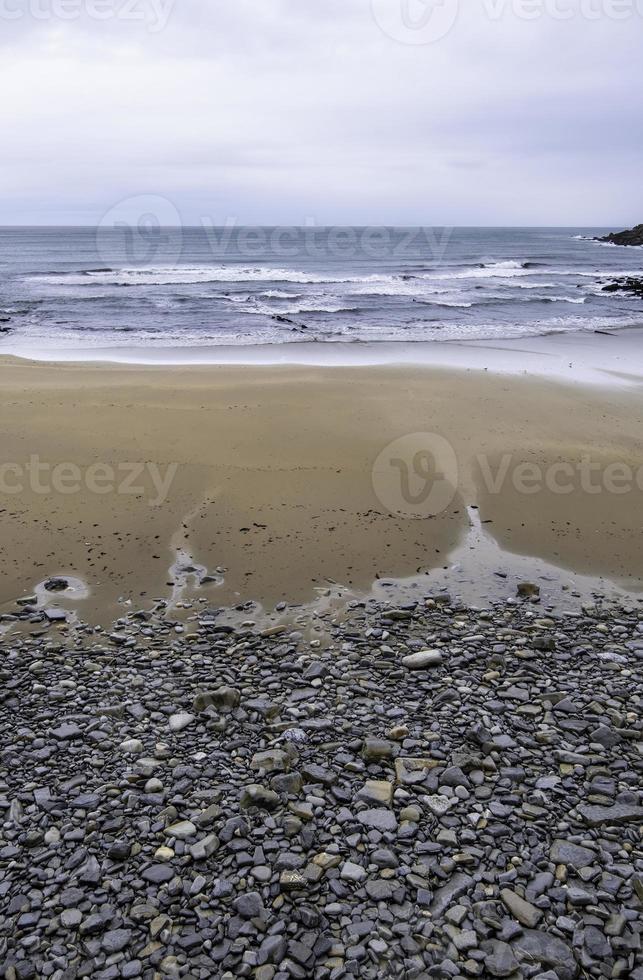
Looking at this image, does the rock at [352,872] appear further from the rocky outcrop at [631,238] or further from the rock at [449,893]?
the rocky outcrop at [631,238]

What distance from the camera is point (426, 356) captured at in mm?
17531

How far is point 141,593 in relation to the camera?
6.36 metres

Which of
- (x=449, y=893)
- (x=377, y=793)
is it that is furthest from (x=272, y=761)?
(x=449, y=893)

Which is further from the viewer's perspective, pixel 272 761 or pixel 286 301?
pixel 286 301

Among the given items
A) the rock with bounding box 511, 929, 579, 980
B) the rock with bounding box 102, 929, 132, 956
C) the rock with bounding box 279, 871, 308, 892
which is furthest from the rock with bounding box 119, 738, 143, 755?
the rock with bounding box 511, 929, 579, 980

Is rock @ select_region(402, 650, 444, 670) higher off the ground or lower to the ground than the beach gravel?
higher

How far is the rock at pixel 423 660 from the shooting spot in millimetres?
5301

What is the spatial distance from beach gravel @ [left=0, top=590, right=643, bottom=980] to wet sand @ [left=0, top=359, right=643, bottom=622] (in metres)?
1.11

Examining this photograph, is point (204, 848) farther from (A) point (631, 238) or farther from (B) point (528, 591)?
(A) point (631, 238)

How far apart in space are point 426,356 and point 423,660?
13228 mm

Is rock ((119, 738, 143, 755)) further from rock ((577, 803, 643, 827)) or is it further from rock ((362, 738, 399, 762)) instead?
rock ((577, 803, 643, 827))

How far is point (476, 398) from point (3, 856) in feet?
35.9

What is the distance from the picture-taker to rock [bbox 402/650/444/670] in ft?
Result: 17.4

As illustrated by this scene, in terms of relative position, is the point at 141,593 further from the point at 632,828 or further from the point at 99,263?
the point at 99,263
